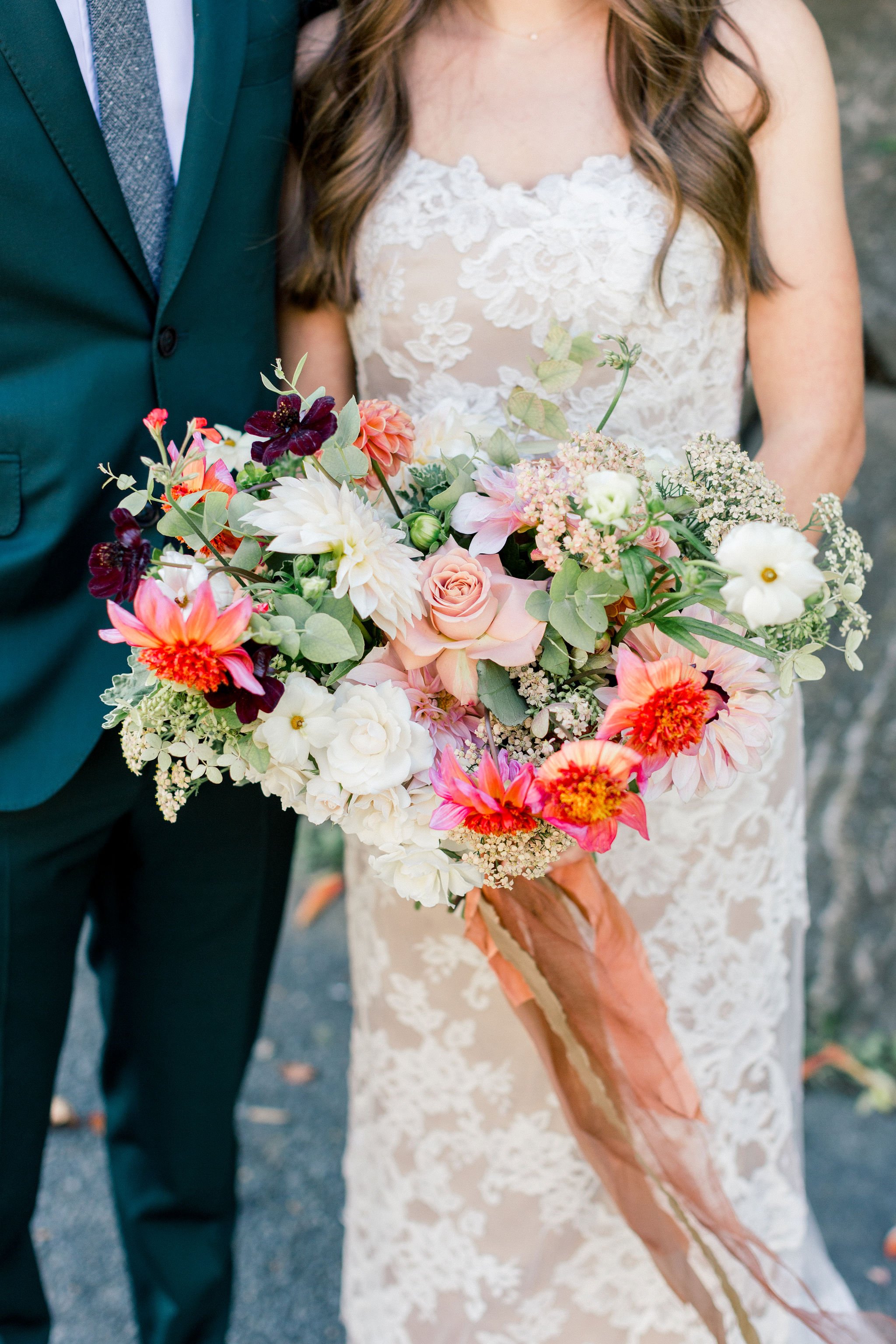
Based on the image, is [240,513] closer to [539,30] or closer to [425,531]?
[425,531]

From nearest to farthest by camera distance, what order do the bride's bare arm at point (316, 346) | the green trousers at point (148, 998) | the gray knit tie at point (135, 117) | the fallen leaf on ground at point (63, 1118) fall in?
the gray knit tie at point (135, 117) < the green trousers at point (148, 998) < the bride's bare arm at point (316, 346) < the fallen leaf on ground at point (63, 1118)

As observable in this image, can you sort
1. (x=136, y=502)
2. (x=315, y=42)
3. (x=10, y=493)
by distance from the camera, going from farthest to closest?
(x=315, y=42) < (x=10, y=493) < (x=136, y=502)

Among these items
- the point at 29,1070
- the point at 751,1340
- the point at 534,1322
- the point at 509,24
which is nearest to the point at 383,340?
the point at 509,24

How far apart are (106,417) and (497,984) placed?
102cm

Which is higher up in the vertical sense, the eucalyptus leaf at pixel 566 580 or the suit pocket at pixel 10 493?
the eucalyptus leaf at pixel 566 580

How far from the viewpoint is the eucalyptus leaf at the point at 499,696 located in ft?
3.86

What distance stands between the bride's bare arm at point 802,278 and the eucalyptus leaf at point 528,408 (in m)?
0.57

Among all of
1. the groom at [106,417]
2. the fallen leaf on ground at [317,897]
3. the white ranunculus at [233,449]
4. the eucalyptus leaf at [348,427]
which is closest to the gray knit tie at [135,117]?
the groom at [106,417]

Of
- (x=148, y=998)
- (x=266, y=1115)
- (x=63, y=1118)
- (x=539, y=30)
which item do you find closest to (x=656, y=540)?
(x=539, y=30)

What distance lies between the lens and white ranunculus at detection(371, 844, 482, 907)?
1.20 meters

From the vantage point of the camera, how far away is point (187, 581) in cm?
109

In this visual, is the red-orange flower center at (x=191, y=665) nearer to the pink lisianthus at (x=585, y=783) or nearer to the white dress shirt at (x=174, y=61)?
the pink lisianthus at (x=585, y=783)

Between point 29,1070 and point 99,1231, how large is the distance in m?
0.91

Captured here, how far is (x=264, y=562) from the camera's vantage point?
47.4 inches
